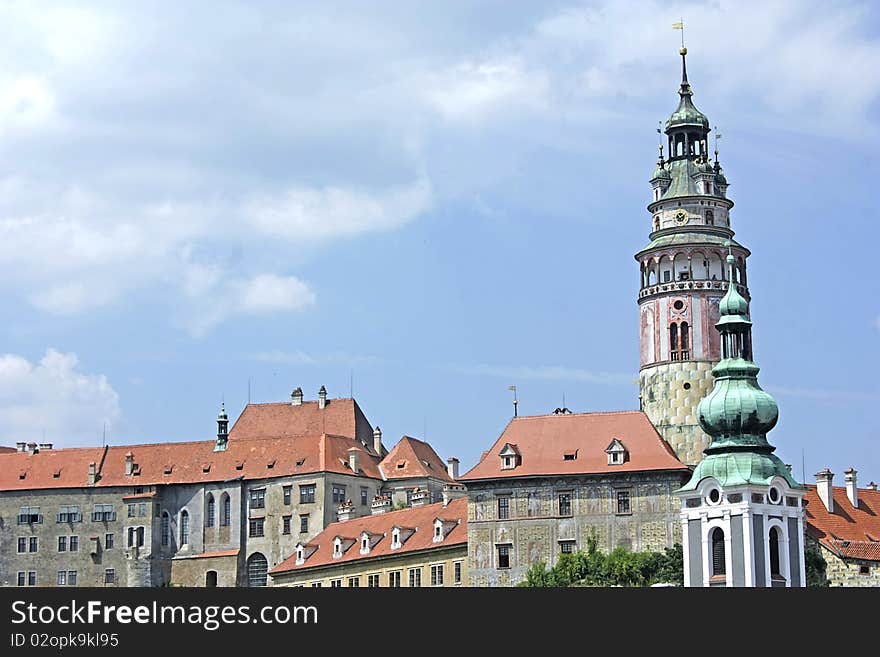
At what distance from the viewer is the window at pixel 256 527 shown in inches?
4198

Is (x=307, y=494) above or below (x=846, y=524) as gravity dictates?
above

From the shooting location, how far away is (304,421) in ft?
383

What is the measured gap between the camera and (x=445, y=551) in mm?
88250

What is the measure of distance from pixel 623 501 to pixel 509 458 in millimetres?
5674

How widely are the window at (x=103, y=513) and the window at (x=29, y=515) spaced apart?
11.3 ft

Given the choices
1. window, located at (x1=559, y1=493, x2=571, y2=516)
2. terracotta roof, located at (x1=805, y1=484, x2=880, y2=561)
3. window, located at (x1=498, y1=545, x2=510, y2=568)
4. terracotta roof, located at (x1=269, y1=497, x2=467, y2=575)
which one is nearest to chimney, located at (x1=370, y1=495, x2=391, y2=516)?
terracotta roof, located at (x1=269, y1=497, x2=467, y2=575)

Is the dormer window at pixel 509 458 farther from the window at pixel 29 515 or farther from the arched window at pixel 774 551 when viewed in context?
the window at pixel 29 515

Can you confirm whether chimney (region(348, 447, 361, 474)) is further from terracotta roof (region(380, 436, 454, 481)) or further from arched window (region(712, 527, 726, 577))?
arched window (region(712, 527, 726, 577))

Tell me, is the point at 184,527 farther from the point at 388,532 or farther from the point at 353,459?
the point at 388,532

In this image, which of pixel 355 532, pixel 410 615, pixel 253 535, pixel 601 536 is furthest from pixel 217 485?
pixel 410 615

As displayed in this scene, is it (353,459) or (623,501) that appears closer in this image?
(623,501)

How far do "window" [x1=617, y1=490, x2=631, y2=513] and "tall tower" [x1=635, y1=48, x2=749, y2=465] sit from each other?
5.75 meters

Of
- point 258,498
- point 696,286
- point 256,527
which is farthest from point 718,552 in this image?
point 258,498

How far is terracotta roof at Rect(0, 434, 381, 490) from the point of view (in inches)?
4262
